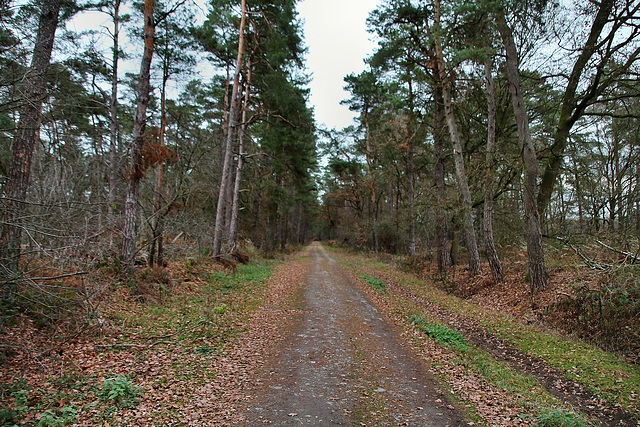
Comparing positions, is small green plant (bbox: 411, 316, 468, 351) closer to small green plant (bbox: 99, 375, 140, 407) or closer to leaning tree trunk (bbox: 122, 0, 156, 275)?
small green plant (bbox: 99, 375, 140, 407)

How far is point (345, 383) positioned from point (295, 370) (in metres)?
0.79

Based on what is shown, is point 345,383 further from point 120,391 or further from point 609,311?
point 609,311

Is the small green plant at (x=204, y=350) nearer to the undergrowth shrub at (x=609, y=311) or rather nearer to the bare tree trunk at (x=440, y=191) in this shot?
the undergrowth shrub at (x=609, y=311)

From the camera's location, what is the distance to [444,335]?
6.59m

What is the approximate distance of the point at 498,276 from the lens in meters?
11.4

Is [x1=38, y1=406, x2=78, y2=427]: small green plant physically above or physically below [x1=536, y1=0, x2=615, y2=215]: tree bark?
below

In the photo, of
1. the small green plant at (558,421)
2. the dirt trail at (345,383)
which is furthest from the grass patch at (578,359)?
the dirt trail at (345,383)

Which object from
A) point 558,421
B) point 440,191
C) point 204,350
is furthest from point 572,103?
point 204,350

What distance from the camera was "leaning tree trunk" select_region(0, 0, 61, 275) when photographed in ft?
14.6

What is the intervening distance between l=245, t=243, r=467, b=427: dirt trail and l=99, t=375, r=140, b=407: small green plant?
51.4 inches

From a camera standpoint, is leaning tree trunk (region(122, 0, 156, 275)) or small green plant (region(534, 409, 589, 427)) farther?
leaning tree trunk (region(122, 0, 156, 275))

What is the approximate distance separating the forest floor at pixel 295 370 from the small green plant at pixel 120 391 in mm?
12

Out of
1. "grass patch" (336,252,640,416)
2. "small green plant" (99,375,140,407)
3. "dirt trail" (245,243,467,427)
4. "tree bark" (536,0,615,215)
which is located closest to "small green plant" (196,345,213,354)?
"dirt trail" (245,243,467,427)

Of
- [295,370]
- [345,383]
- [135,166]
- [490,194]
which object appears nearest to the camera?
[345,383]
